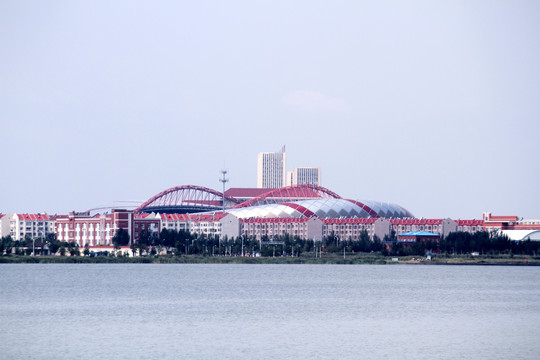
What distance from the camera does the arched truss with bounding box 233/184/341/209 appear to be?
174 metres

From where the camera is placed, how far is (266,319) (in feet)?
154

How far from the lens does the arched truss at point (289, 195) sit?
571 ft

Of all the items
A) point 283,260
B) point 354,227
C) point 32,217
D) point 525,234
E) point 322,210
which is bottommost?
point 283,260

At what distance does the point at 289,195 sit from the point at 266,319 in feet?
422

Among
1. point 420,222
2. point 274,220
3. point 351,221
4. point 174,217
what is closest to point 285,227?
point 274,220

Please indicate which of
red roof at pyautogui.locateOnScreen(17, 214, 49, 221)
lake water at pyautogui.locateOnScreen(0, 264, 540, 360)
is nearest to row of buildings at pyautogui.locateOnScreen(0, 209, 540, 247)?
red roof at pyautogui.locateOnScreen(17, 214, 49, 221)

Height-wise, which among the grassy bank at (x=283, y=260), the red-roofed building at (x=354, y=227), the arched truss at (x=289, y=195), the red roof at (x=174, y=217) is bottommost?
A: the grassy bank at (x=283, y=260)

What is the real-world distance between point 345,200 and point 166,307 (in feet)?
373

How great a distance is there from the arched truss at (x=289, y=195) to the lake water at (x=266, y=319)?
9487 cm

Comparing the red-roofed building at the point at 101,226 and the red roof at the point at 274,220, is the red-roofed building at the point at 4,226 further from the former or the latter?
the red roof at the point at 274,220

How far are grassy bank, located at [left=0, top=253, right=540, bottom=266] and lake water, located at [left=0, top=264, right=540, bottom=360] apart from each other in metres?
29.8

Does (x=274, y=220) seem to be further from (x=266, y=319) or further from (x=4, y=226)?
(x=266, y=319)

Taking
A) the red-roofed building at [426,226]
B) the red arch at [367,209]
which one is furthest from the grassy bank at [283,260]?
the red arch at [367,209]

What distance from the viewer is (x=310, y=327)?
43.8 meters
